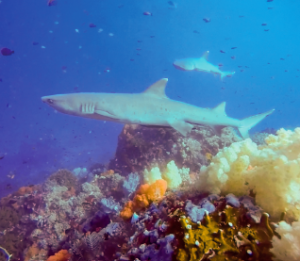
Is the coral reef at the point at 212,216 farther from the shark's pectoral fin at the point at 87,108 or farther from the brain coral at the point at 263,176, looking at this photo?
the shark's pectoral fin at the point at 87,108

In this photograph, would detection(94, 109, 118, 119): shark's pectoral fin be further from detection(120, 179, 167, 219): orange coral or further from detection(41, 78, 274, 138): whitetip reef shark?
detection(120, 179, 167, 219): orange coral

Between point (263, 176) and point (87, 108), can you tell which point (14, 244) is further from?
point (263, 176)

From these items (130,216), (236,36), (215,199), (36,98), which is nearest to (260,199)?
(215,199)

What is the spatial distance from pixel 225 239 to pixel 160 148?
5869 mm

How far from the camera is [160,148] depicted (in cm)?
770

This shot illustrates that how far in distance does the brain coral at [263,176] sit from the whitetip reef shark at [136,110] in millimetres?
3484

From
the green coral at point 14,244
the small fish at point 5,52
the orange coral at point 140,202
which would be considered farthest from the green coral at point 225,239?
the small fish at point 5,52

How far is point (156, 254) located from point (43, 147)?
153ft

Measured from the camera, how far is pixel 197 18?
124 metres

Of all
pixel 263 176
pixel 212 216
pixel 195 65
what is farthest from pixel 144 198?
pixel 195 65

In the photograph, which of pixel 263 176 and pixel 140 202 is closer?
pixel 263 176

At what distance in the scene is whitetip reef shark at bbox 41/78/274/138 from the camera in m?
6.70

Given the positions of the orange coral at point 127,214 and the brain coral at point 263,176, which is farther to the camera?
the orange coral at point 127,214

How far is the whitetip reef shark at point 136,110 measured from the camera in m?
6.70
